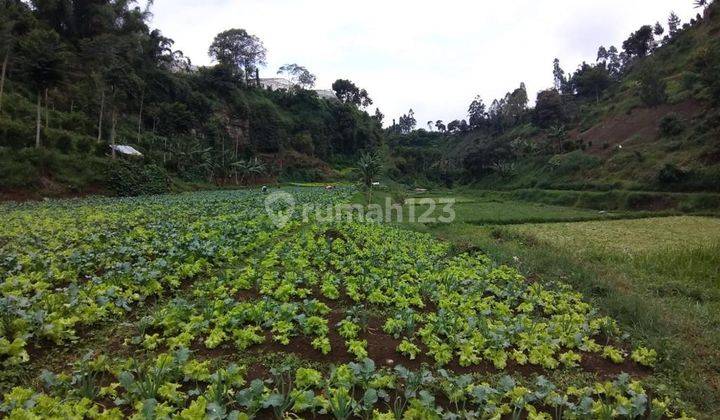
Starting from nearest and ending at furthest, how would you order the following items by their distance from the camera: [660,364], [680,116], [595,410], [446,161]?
[595,410]
[660,364]
[680,116]
[446,161]

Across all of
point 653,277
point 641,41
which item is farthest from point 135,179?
point 641,41

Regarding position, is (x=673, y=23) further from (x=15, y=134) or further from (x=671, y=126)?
(x=15, y=134)

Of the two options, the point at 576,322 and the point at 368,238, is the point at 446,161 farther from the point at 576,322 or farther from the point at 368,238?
the point at 576,322

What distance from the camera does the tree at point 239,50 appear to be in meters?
82.6

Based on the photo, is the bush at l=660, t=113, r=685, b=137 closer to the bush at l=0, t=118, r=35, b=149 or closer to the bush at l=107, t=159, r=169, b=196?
the bush at l=107, t=159, r=169, b=196

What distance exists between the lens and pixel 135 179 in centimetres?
3616

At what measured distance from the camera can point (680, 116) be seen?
49.9 m

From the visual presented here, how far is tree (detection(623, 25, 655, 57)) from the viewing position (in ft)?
282

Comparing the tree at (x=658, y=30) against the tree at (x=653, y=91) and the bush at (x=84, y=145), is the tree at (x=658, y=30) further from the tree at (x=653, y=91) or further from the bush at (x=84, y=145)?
the bush at (x=84, y=145)

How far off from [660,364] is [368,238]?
9621 millimetres

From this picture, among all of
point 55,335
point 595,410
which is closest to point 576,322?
point 595,410

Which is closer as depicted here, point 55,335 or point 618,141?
point 55,335

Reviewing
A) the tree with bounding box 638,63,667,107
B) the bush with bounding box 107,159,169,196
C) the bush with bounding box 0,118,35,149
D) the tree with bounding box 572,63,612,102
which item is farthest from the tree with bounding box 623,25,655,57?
the bush with bounding box 0,118,35,149

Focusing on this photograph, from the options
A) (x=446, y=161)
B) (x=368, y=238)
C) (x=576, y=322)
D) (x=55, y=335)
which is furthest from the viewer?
Answer: (x=446, y=161)
